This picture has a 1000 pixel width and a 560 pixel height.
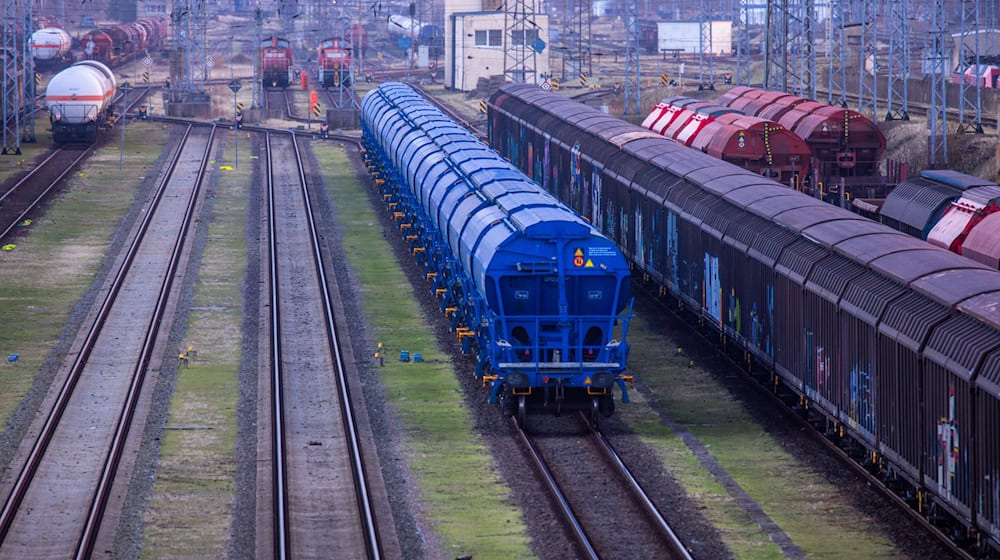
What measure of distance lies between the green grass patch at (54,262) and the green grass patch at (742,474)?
11.8m

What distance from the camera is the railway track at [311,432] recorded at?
58.8ft

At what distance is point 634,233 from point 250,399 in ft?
39.7

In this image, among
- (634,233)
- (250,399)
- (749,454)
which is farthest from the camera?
(634,233)

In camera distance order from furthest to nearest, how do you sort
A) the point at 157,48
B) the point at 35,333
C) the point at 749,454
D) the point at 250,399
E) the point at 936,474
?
the point at 157,48, the point at 35,333, the point at 250,399, the point at 749,454, the point at 936,474

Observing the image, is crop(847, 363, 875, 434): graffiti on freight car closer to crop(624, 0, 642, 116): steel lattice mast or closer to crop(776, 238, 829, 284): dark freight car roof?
crop(776, 238, 829, 284): dark freight car roof

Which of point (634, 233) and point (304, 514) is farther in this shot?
point (634, 233)

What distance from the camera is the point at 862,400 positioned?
63.4 ft

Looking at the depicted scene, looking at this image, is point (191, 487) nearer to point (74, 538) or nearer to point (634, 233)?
point (74, 538)

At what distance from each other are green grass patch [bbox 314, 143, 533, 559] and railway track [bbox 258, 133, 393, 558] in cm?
91

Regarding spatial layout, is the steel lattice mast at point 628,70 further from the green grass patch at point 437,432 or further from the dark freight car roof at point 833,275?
the dark freight car roof at point 833,275

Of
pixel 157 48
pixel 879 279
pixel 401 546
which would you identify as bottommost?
pixel 401 546

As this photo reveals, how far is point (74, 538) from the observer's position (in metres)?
17.8

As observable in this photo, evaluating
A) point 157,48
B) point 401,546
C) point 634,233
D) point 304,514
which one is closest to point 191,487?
point 304,514

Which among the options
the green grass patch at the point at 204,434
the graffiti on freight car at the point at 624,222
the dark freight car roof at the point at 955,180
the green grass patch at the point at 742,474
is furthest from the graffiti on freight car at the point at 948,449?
the graffiti on freight car at the point at 624,222
